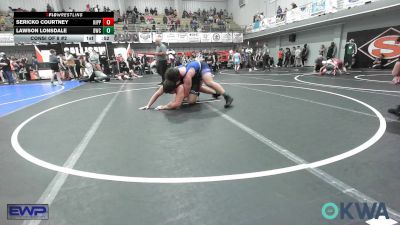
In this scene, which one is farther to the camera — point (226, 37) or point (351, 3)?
point (226, 37)

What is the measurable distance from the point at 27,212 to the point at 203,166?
4.81 ft

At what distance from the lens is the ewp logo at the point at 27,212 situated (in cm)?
181

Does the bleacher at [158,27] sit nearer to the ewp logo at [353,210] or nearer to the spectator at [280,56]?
the spectator at [280,56]

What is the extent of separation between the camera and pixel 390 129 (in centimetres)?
344

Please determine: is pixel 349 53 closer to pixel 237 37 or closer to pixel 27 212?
Result: pixel 237 37

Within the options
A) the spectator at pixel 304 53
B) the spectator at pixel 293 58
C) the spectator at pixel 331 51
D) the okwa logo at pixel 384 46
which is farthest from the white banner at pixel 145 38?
the okwa logo at pixel 384 46

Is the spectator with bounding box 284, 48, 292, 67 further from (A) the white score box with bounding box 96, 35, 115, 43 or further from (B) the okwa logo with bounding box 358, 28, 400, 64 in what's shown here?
(A) the white score box with bounding box 96, 35, 115, 43

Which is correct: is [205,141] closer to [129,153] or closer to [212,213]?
[129,153]

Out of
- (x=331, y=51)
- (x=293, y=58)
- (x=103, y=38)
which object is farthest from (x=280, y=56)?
(x=103, y=38)

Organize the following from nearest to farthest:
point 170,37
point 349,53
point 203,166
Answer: point 203,166 → point 349,53 → point 170,37

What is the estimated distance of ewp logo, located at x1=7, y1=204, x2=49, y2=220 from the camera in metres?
1.81
